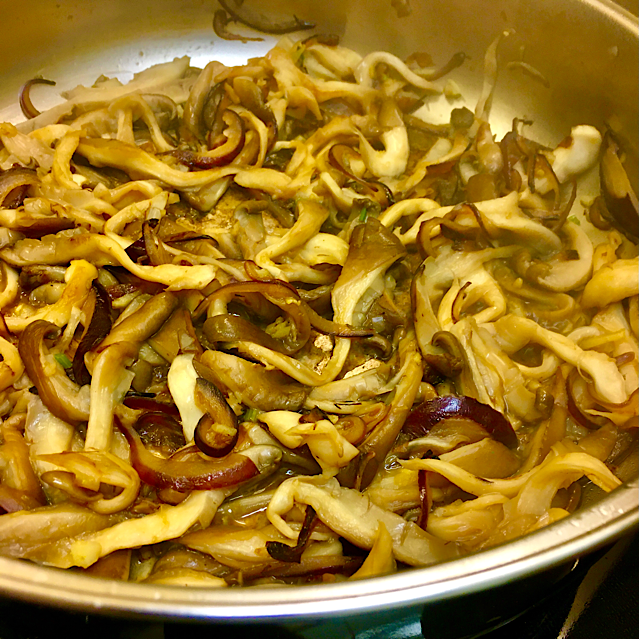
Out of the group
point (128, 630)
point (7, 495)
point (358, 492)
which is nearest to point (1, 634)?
point (7, 495)

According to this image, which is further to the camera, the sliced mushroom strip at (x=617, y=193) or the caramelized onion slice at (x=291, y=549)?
the sliced mushroom strip at (x=617, y=193)

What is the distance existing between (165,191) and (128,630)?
1520 millimetres

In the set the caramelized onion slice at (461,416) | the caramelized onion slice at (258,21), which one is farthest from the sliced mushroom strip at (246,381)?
the caramelized onion slice at (258,21)

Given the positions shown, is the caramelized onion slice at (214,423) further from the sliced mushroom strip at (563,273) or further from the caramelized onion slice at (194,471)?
the sliced mushroom strip at (563,273)

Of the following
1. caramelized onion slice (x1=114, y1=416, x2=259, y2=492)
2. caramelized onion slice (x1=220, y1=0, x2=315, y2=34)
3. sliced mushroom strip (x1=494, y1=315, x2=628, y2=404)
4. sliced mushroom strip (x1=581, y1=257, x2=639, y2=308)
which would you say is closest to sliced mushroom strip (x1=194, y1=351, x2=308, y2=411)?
caramelized onion slice (x1=114, y1=416, x2=259, y2=492)

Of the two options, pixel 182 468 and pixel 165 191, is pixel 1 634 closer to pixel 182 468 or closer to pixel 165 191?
pixel 182 468

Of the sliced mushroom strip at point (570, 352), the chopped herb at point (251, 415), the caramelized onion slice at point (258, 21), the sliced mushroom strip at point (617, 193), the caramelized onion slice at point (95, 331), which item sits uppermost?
the sliced mushroom strip at point (617, 193)

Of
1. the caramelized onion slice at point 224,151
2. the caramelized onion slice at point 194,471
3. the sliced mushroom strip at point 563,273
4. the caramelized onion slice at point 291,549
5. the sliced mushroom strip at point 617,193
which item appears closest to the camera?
the caramelized onion slice at point 291,549

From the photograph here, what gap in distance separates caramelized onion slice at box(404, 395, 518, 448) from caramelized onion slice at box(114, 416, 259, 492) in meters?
0.46

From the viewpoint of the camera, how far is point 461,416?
1502 mm

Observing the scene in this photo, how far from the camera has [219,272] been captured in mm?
1773

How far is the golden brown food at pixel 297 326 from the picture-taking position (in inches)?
52.9

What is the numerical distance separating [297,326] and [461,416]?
0.55 meters

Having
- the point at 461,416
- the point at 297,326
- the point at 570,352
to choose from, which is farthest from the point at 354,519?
the point at 570,352
